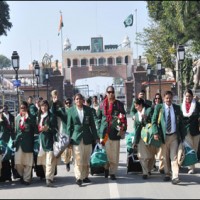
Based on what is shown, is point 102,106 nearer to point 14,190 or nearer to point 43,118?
point 43,118

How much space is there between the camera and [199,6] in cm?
2880

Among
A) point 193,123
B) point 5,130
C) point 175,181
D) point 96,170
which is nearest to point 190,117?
point 193,123

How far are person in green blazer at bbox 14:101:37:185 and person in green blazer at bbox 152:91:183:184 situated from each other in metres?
2.47

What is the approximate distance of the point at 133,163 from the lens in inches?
407

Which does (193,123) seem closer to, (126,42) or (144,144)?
(144,144)

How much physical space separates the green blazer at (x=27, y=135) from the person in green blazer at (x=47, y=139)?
140 mm

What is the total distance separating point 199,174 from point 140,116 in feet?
5.84

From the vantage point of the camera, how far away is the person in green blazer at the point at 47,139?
30.7ft

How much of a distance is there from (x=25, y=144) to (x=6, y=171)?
0.80m

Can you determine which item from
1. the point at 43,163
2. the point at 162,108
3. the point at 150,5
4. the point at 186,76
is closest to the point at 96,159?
the point at 43,163

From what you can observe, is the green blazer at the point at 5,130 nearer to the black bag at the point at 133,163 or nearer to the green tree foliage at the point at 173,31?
the black bag at the point at 133,163

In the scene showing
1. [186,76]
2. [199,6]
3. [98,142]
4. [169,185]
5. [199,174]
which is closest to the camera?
[169,185]

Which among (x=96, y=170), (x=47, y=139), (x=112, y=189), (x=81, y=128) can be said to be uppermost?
(x=81, y=128)

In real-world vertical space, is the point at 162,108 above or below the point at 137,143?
above
